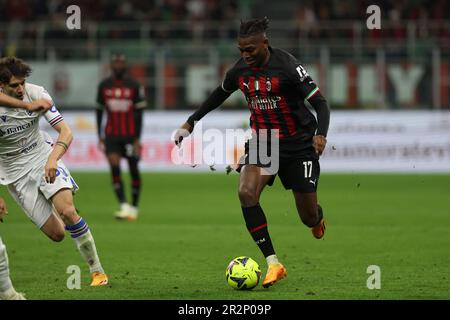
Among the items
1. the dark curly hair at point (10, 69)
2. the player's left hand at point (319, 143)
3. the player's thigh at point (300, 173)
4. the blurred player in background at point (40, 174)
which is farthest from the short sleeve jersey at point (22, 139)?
the player's left hand at point (319, 143)

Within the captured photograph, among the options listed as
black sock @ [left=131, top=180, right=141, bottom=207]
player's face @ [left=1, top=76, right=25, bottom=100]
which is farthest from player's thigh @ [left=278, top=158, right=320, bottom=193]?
black sock @ [left=131, top=180, right=141, bottom=207]

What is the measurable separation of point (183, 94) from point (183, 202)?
7746 mm

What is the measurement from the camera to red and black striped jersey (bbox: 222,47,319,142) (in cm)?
866

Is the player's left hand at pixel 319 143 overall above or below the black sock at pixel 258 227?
above

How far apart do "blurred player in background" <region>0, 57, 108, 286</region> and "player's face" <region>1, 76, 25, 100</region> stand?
1 centimetres

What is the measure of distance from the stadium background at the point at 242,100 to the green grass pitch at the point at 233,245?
3.2 inches

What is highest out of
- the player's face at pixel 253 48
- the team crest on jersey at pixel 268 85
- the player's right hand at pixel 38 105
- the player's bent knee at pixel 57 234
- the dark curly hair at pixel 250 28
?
the dark curly hair at pixel 250 28

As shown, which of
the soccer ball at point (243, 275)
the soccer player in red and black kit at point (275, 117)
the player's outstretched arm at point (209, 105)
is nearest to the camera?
the soccer ball at point (243, 275)

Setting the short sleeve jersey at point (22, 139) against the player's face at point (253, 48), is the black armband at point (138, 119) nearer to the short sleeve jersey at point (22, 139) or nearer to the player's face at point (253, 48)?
the short sleeve jersey at point (22, 139)

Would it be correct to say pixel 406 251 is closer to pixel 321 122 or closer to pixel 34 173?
pixel 321 122

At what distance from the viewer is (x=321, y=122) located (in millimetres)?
8484

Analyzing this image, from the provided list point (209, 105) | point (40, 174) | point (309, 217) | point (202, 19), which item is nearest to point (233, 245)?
point (309, 217)

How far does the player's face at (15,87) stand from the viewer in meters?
7.97
